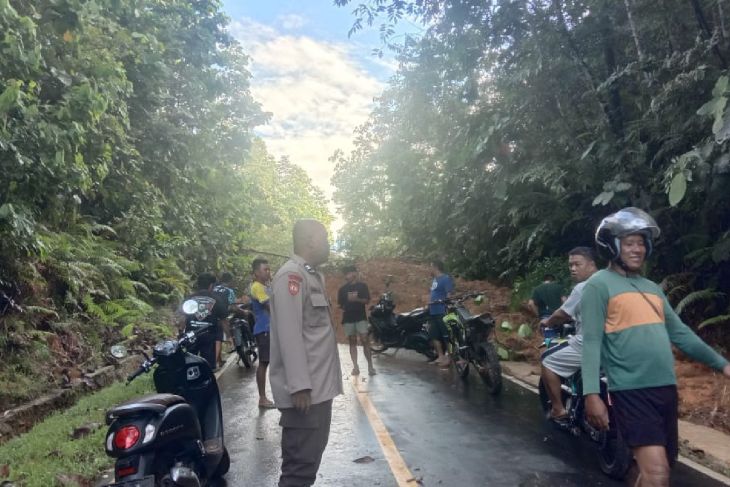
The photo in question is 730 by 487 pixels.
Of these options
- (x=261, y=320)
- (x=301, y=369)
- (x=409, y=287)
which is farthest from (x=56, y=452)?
(x=409, y=287)

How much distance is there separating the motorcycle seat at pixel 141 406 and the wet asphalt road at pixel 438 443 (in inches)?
60.6

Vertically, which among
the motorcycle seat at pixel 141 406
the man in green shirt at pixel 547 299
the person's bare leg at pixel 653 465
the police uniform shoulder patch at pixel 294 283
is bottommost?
the person's bare leg at pixel 653 465

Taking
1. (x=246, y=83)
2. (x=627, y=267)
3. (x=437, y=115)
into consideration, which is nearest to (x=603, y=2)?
(x=627, y=267)

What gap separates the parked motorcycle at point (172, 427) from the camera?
4.21m

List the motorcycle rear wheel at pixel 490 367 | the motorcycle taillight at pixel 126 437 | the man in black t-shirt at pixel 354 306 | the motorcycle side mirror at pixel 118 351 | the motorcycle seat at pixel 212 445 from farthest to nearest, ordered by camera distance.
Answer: the man in black t-shirt at pixel 354 306, the motorcycle rear wheel at pixel 490 367, the motorcycle seat at pixel 212 445, the motorcycle side mirror at pixel 118 351, the motorcycle taillight at pixel 126 437

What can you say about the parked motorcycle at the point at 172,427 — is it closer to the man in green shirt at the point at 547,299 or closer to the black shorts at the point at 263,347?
the black shorts at the point at 263,347

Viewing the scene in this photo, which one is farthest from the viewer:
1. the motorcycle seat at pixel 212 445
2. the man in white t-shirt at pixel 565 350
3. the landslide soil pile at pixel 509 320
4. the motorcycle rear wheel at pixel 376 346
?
the motorcycle rear wheel at pixel 376 346

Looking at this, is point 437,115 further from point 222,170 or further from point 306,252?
point 306,252

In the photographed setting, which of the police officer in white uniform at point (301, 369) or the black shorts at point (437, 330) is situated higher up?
the police officer in white uniform at point (301, 369)

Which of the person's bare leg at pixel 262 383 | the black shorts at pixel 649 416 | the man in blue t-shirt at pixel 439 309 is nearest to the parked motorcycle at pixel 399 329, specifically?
the man in blue t-shirt at pixel 439 309

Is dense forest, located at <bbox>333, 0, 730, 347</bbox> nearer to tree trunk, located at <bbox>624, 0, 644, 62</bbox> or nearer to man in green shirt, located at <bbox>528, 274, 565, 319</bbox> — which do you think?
tree trunk, located at <bbox>624, 0, 644, 62</bbox>

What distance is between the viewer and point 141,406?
432cm

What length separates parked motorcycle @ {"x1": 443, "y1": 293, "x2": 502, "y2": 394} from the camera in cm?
979

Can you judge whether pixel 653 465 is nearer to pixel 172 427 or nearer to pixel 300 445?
pixel 300 445
